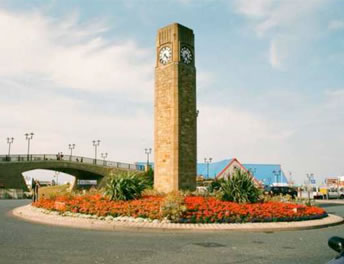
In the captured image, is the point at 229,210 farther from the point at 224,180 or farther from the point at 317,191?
the point at 317,191

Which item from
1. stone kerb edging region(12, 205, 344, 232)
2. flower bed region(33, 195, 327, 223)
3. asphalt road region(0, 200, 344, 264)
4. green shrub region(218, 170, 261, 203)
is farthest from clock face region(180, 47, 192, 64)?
asphalt road region(0, 200, 344, 264)

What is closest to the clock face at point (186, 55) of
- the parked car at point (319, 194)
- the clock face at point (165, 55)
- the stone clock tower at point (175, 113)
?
the stone clock tower at point (175, 113)

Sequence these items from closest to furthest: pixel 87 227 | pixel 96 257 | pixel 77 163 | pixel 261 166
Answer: pixel 96 257
pixel 87 227
pixel 77 163
pixel 261 166

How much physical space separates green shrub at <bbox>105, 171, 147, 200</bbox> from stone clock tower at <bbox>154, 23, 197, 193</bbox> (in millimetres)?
5619

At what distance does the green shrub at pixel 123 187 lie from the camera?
1816 cm

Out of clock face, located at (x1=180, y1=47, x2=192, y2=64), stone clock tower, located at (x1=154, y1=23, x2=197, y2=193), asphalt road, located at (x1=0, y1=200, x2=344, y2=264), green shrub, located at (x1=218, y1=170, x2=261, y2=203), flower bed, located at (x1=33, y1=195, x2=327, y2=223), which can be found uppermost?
clock face, located at (x1=180, y1=47, x2=192, y2=64)

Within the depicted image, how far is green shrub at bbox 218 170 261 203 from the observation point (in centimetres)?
1808

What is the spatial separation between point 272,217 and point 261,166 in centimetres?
7544

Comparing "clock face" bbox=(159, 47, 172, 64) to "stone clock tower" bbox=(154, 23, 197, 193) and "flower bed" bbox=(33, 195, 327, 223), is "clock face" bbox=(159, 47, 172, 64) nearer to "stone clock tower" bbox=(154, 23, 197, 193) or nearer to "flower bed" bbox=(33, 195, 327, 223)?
"stone clock tower" bbox=(154, 23, 197, 193)

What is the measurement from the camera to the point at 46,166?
6128 cm

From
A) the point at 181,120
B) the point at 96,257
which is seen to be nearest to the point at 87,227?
the point at 96,257

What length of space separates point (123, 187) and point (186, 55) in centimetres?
1240

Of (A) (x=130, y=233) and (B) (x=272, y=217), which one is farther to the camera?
(B) (x=272, y=217)

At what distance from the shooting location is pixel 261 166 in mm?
88500
